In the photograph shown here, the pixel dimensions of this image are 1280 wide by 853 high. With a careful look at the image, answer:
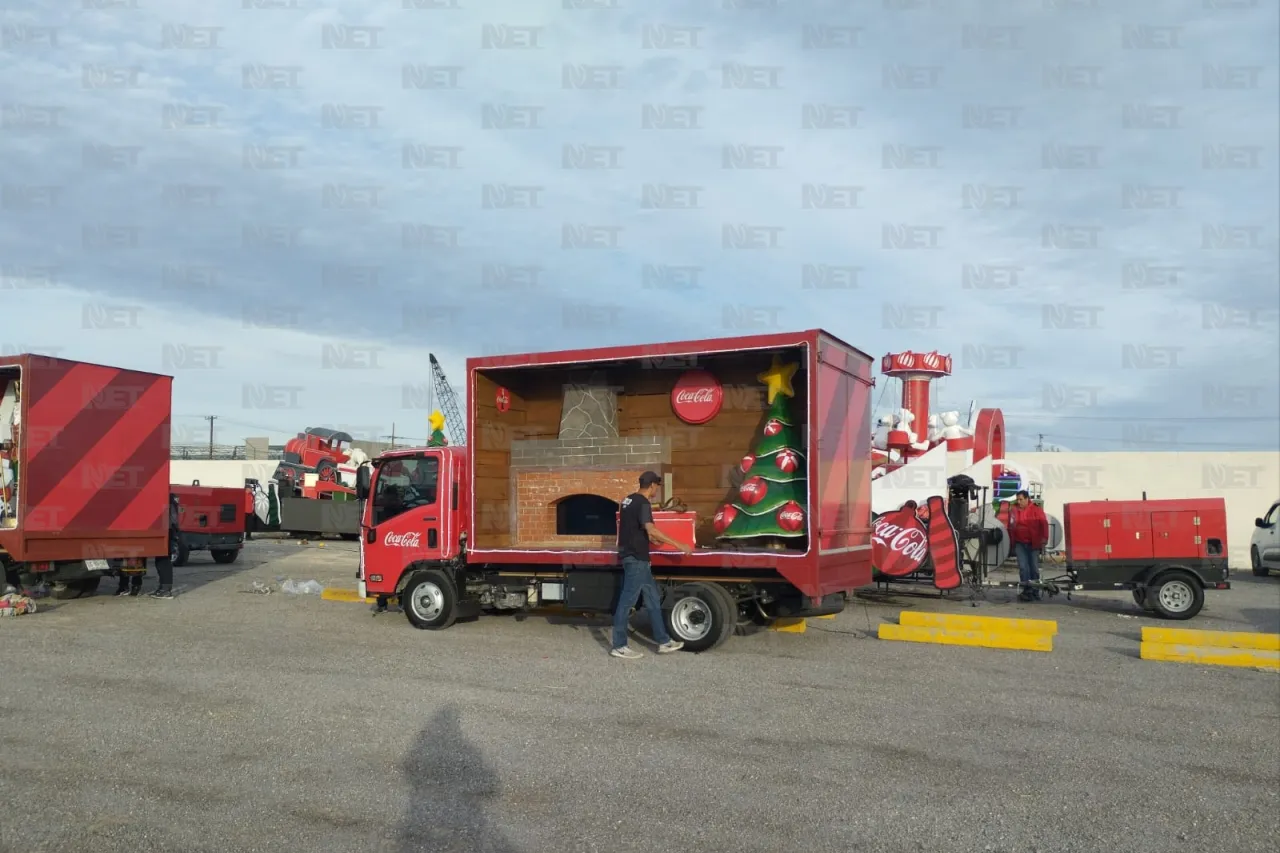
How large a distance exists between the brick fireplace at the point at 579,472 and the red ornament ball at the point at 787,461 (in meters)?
2.00

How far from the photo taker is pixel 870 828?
192 inches

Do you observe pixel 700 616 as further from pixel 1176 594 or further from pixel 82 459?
pixel 82 459

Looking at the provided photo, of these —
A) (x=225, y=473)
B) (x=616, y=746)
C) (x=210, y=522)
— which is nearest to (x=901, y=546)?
(x=616, y=746)

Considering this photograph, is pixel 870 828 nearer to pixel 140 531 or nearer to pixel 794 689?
pixel 794 689

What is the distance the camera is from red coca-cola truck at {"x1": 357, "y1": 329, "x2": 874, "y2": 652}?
10.1 m

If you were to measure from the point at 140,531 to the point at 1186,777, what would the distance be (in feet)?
42.7

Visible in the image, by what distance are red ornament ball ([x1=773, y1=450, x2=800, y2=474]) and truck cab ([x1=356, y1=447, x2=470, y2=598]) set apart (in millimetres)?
3698

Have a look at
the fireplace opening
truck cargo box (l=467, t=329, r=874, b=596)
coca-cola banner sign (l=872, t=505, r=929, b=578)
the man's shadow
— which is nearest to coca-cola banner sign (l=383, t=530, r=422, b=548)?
truck cargo box (l=467, t=329, r=874, b=596)

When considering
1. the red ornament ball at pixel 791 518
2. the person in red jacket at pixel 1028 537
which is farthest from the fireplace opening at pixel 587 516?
the person in red jacket at pixel 1028 537

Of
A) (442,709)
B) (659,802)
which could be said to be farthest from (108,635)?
(659,802)

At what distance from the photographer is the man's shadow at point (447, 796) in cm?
464

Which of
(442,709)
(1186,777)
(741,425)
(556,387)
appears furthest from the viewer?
(556,387)

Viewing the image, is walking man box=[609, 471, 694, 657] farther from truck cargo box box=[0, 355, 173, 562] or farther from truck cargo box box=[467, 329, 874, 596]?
truck cargo box box=[0, 355, 173, 562]

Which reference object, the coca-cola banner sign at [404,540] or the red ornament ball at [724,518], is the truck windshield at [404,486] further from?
the red ornament ball at [724,518]
